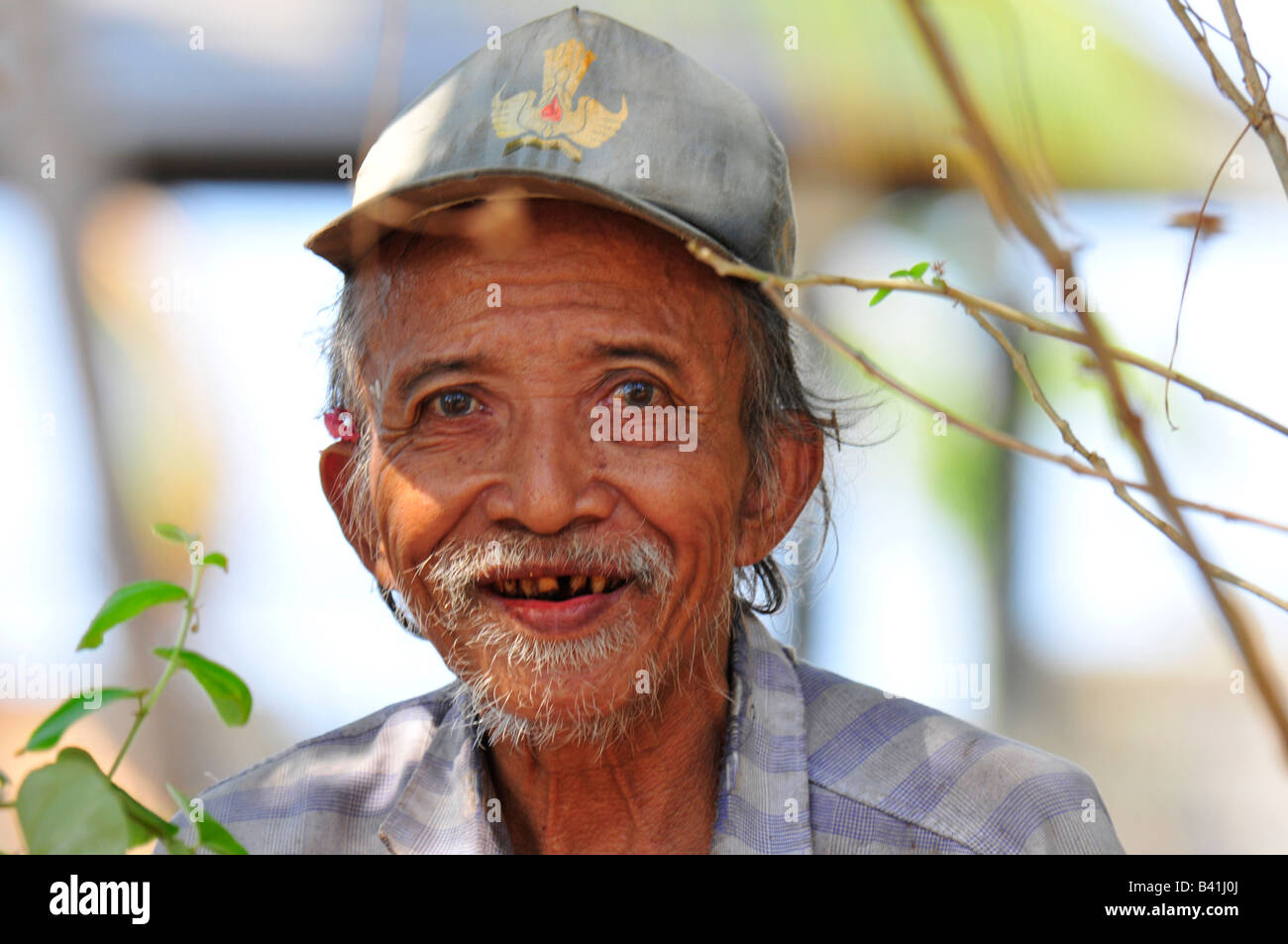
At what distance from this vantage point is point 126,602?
79 cm

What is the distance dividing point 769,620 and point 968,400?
4.26ft

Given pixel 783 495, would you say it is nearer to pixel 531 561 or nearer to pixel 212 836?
pixel 531 561

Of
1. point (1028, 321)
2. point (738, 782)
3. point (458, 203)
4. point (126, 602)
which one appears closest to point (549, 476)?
point (458, 203)

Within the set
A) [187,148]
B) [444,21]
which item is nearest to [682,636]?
[444,21]

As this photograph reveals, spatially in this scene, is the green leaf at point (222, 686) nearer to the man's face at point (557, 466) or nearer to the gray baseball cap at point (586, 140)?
the man's face at point (557, 466)

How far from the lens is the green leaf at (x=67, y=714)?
688mm

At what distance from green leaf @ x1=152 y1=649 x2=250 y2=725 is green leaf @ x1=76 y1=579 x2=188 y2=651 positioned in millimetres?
32

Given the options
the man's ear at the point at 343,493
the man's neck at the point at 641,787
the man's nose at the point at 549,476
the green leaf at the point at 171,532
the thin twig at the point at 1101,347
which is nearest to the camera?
the thin twig at the point at 1101,347

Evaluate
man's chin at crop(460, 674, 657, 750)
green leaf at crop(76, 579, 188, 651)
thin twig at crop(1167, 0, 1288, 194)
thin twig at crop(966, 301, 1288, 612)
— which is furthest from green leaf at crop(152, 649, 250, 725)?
man's chin at crop(460, 674, 657, 750)

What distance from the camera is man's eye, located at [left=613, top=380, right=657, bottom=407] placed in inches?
68.4

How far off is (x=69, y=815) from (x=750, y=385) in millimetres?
1355

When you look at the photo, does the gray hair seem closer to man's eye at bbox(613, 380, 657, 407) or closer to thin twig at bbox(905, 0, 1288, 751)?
man's eye at bbox(613, 380, 657, 407)

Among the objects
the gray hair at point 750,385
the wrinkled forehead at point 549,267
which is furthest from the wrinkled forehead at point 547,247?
the gray hair at point 750,385

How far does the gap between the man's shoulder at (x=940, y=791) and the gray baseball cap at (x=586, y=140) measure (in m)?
0.75
